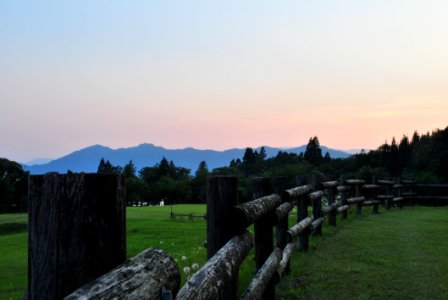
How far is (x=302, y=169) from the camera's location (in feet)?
294

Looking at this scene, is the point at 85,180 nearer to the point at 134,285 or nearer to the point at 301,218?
the point at 134,285

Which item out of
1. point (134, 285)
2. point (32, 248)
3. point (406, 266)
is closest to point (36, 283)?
point (32, 248)

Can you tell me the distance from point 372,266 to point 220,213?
4.43 meters

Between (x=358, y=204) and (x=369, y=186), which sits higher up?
(x=369, y=186)

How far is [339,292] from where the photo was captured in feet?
17.7

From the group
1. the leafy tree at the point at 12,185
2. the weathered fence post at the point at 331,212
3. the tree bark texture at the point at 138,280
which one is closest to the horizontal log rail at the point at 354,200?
the weathered fence post at the point at 331,212

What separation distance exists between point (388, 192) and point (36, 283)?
18.2 metres

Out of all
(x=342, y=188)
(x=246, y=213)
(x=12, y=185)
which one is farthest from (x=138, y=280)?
(x=12, y=185)

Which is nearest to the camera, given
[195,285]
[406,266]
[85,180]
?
[85,180]

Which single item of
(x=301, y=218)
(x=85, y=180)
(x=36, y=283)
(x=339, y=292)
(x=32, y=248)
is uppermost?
(x=85, y=180)

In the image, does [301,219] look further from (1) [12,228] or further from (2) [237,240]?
(1) [12,228]

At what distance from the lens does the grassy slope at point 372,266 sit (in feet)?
17.8

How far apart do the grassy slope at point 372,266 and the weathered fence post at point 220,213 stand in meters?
2.38

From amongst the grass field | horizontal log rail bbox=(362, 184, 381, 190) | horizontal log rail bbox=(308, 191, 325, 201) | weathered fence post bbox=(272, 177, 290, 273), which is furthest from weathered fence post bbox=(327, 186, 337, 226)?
weathered fence post bbox=(272, 177, 290, 273)
